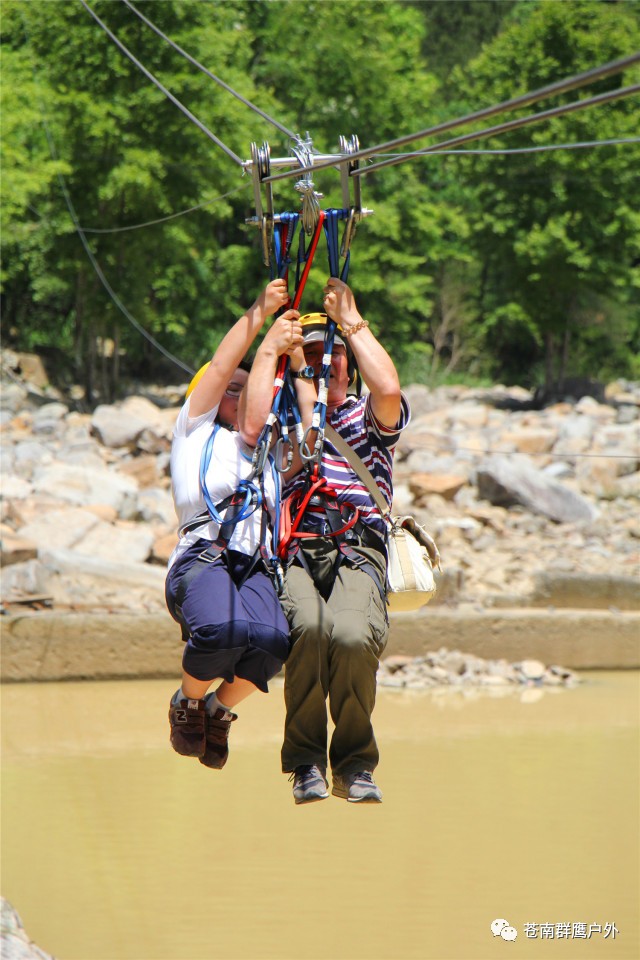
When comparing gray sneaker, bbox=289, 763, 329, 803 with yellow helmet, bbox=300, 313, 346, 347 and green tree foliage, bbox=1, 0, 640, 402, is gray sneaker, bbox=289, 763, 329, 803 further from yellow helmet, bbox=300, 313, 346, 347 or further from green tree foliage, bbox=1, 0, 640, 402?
green tree foliage, bbox=1, 0, 640, 402

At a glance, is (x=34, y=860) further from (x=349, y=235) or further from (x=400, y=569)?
(x=349, y=235)

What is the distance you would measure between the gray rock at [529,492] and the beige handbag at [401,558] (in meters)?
12.2

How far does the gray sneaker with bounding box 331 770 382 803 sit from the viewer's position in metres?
4.10

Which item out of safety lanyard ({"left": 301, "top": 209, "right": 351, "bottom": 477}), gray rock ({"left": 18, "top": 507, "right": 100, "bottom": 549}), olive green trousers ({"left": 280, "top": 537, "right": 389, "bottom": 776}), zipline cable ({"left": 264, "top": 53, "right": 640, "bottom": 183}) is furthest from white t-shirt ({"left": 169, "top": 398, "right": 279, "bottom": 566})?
gray rock ({"left": 18, "top": 507, "right": 100, "bottom": 549})

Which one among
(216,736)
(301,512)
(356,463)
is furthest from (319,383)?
(216,736)

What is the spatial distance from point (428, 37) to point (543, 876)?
41.5m

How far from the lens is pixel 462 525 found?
15.7 metres

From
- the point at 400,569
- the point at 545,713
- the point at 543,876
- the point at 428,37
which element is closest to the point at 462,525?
the point at 545,713

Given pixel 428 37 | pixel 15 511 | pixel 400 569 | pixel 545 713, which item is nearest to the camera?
pixel 400 569

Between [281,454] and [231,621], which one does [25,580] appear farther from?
[231,621]

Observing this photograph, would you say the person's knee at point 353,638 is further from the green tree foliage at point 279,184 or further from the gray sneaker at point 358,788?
the green tree foliage at point 279,184

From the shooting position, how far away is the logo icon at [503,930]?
761 cm

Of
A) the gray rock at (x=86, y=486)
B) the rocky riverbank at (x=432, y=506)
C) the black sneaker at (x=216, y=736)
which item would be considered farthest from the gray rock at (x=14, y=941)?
the gray rock at (x=86, y=486)

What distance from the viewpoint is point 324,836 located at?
8.90 meters
